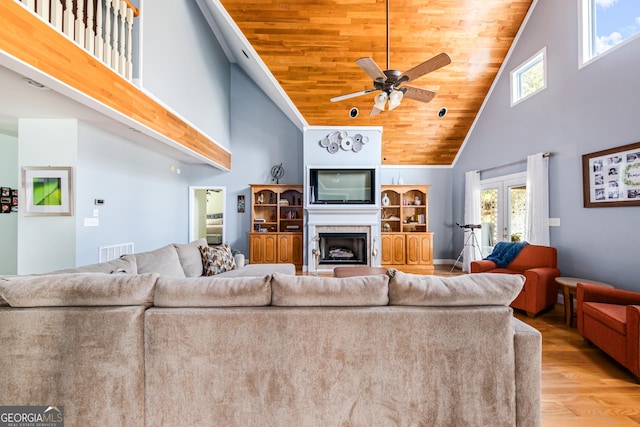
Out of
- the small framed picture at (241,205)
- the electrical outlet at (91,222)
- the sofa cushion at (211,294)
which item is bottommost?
the sofa cushion at (211,294)

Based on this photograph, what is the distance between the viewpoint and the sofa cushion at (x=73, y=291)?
1343 millimetres

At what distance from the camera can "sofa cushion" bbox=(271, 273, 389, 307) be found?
1.41 meters

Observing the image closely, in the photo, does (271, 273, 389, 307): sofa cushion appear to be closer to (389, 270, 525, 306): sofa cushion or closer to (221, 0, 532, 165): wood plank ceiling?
(389, 270, 525, 306): sofa cushion

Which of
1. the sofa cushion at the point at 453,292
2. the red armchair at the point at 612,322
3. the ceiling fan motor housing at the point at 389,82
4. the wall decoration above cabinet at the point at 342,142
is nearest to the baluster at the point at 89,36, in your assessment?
the ceiling fan motor housing at the point at 389,82

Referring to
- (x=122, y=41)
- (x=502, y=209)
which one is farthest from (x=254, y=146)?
(x=502, y=209)

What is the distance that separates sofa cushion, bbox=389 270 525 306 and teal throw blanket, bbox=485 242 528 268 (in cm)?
301

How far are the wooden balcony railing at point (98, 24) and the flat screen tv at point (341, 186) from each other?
352 cm

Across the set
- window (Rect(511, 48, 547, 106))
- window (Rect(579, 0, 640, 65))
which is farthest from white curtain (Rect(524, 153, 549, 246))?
window (Rect(579, 0, 640, 65))

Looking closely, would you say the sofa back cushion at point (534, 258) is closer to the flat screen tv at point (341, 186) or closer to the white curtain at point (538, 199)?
the white curtain at point (538, 199)

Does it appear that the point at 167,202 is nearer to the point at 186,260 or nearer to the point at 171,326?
the point at 186,260

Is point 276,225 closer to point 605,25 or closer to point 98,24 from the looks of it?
point 98,24

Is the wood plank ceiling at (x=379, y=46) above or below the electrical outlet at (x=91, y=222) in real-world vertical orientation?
above

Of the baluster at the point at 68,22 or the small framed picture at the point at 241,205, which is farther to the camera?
the small framed picture at the point at 241,205

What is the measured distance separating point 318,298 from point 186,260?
227 centimetres
